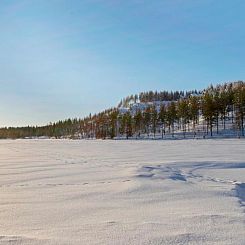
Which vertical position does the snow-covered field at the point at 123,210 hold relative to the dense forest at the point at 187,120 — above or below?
below

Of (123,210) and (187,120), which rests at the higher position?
(187,120)

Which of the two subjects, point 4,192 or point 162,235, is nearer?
point 162,235

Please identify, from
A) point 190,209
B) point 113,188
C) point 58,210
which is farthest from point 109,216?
point 113,188

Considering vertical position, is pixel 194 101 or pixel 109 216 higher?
pixel 194 101

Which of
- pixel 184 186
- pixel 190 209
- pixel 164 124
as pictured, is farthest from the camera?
pixel 164 124

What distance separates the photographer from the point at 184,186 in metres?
7.96

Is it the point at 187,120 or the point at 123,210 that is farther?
the point at 187,120

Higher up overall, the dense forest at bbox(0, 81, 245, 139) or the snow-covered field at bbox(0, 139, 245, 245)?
the dense forest at bbox(0, 81, 245, 139)

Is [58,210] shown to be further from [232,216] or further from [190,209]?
[232,216]

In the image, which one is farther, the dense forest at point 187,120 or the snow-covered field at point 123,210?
the dense forest at point 187,120

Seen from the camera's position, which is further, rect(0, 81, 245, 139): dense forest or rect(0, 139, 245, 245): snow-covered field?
rect(0, 81, 245, 139): dense forest

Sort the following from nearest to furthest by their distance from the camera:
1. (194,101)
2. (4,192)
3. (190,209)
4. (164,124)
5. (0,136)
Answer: (190,209) → (4,192) → (194,101) → (164,124) → (0,136)

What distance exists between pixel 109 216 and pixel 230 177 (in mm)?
5758

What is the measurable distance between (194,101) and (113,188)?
78656 millimetres
